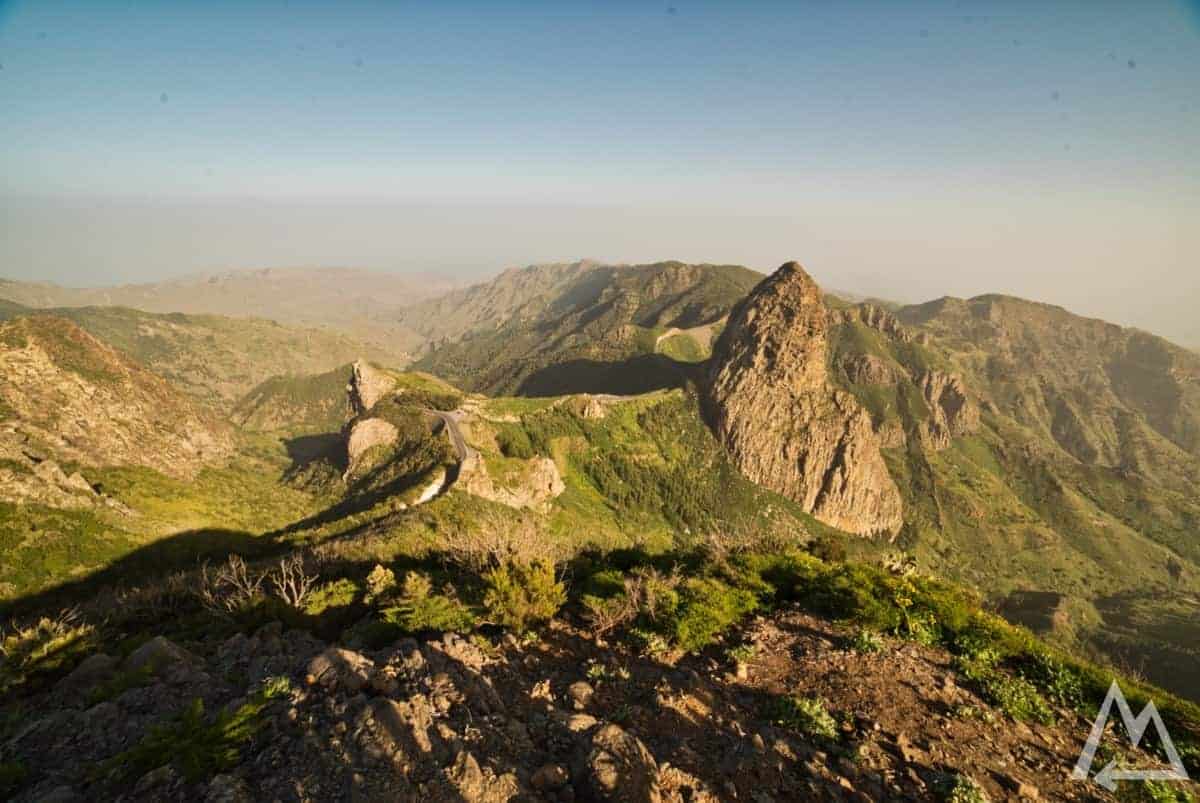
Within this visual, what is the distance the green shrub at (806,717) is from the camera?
13.3 m

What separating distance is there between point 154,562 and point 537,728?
107 meters

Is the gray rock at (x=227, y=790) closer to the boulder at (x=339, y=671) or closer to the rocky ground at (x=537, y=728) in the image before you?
the rocky ground at (x=537, y=728)

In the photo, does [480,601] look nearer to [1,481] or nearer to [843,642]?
[843,642]

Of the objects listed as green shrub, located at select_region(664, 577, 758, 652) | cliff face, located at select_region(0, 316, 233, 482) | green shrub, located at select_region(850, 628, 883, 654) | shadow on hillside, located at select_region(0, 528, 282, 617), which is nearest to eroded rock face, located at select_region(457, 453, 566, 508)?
shadow on hillside, located at select_region(0, 528, 282, 617)

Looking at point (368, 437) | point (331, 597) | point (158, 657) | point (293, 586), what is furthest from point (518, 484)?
point (158, 657)

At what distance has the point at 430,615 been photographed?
18.0 m

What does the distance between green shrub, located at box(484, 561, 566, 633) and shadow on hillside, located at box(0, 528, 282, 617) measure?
236ft

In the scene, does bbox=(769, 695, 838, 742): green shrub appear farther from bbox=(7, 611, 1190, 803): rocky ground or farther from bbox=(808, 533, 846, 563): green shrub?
bbox=(808, 533, 846, 563): green shrub

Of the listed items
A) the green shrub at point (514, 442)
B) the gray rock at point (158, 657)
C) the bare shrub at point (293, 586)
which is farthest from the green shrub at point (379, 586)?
the green shrub at point (514, 442)

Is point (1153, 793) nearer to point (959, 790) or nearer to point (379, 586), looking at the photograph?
point (959, 790)

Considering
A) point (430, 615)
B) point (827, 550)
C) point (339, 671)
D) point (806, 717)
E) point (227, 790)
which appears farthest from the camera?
point (827, 550)

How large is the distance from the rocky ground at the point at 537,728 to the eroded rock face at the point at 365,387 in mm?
171557

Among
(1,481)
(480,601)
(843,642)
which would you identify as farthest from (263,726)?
(1,481)

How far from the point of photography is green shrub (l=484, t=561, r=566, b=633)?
18.1m
